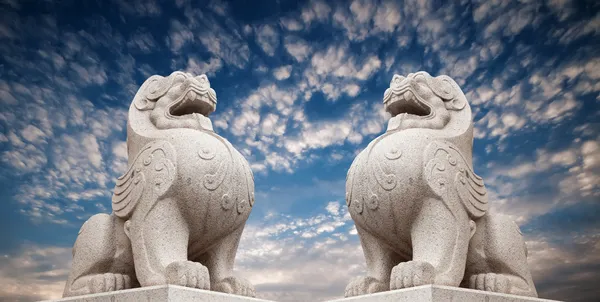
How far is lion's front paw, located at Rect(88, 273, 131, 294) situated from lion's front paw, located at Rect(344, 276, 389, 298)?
1.72 m

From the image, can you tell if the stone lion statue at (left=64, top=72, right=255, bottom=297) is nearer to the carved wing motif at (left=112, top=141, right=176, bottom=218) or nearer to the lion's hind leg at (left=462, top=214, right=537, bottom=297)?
the carved wing motif at (left=112, top=141, right=176, bottom=218)

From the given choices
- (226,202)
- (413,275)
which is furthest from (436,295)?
(226,202)

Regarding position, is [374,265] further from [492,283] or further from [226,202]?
[226,202]

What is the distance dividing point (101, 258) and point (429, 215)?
2.52 metres

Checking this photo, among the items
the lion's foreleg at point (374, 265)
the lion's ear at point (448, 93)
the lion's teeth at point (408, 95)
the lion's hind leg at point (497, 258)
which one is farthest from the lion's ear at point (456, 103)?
the lion's foreleg at point (374, 265)

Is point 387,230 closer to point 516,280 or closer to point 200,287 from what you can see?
point 516,280

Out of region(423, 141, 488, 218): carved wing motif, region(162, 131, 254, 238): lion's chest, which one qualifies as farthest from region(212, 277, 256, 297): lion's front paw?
region(423, 141, 488, 218): carved wing motif

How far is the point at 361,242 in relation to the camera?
A: 4.43 meters

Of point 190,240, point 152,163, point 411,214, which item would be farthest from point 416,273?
point 152,163

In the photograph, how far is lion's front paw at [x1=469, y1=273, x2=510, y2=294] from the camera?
388cm

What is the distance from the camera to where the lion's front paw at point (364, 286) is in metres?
4.04

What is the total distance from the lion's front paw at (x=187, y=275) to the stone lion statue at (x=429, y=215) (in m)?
1.17

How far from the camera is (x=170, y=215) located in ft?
12.7

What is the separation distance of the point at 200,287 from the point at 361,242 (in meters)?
1.50
